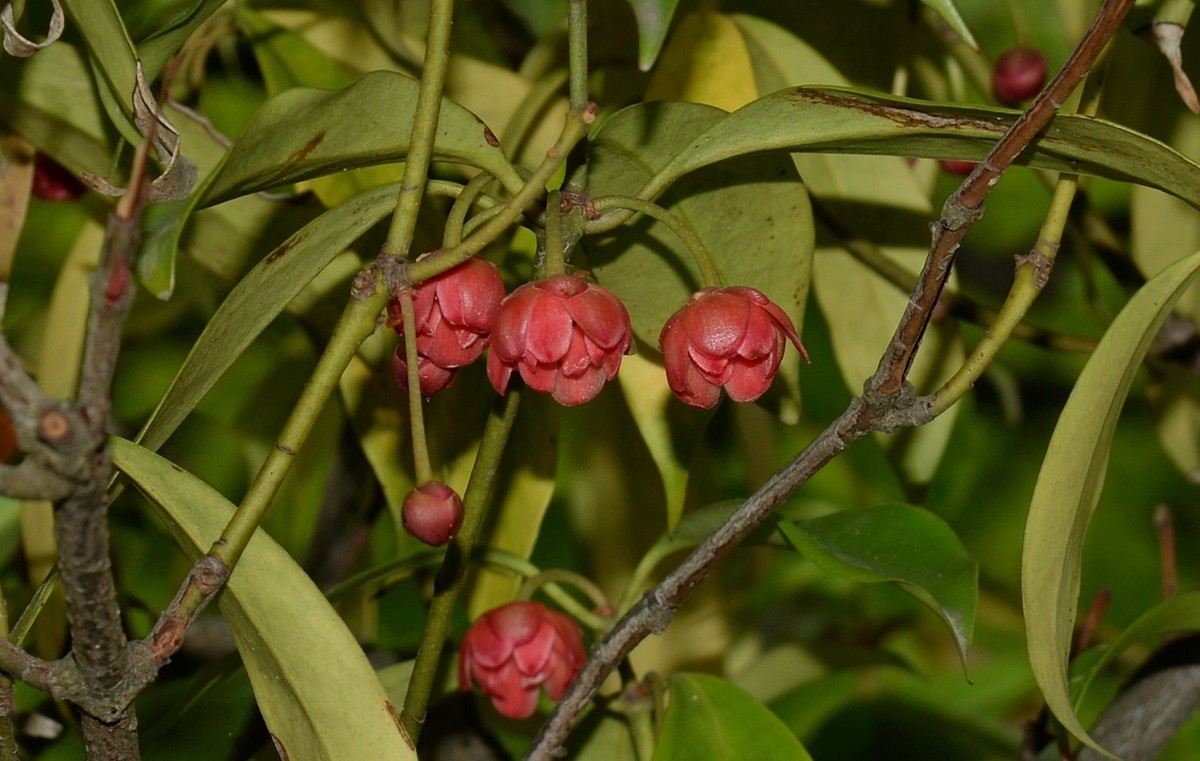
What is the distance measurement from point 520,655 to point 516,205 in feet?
1.30

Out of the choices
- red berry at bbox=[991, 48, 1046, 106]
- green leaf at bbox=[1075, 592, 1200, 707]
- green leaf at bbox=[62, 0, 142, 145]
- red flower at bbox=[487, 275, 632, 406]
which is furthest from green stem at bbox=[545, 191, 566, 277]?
red berry at bbox=[991, 48, 1046, 106]

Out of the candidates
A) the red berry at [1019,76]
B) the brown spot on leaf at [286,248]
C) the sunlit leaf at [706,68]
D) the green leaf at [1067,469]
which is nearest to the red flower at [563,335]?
the brown spot on leaf at [286,248]

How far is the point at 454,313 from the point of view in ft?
2.12

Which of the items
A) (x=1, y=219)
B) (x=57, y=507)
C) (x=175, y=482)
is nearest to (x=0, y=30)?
(x=1, y=219)

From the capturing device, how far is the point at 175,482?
0.61 meters

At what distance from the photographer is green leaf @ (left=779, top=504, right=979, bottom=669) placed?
74 centimetres

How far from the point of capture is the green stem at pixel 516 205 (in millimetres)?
587

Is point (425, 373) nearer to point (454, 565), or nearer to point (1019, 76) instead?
point (454, 565)

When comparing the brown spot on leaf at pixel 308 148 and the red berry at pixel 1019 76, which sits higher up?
the red berry at pixel 1019 76

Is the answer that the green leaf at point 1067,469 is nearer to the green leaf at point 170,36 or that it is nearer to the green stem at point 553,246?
the green stem at point 553,246

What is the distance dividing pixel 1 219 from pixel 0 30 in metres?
0.19

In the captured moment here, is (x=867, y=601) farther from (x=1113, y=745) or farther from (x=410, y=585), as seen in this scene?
(x=1113, y=745)

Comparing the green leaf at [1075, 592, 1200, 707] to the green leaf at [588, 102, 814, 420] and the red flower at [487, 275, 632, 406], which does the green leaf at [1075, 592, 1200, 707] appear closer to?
the green leaf at [588, 102, 814, 420]

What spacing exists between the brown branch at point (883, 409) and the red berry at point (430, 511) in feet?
0.57
